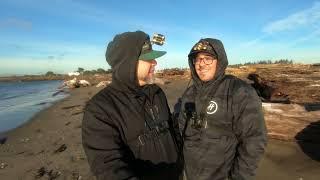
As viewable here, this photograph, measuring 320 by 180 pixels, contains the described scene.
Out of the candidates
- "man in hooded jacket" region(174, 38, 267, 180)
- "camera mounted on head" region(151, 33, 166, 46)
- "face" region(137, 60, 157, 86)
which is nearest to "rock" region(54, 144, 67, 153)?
"man in hooded jacket" region(174, 38, 267, 180)

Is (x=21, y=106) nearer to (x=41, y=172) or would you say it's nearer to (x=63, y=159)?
(x=63, y=159)

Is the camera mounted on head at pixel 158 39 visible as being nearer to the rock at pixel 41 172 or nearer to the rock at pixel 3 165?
the rock at pixel 41 172

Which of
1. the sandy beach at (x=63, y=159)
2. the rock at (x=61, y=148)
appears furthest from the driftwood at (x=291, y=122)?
the rock at (x=61, y=148)

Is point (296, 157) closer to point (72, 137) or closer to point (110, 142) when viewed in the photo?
point (110, 142)

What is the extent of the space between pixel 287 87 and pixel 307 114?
131 inches

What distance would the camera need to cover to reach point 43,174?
23.7 feet

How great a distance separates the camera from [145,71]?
287 cm

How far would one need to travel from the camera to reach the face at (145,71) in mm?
2820

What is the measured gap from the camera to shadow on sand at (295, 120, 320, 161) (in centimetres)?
696

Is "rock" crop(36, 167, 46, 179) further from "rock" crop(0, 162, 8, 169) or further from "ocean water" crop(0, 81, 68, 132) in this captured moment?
"ocean water" crop(0, 81, 68, 132)

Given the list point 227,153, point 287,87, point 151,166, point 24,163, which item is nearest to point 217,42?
point 227,153

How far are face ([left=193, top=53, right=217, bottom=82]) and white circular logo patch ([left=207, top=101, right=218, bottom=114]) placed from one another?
1.18 feet

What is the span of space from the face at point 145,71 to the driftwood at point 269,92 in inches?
275

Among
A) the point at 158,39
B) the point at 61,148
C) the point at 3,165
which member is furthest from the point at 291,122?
the point at 3,165
